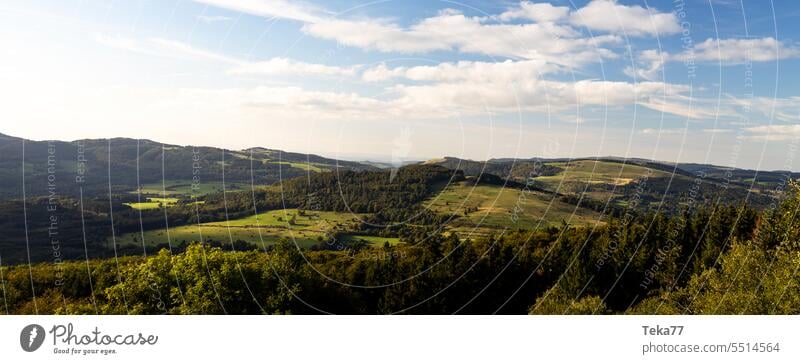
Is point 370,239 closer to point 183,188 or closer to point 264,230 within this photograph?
point 264,230

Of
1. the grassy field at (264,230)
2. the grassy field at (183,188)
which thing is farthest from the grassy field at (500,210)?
the grassy field at (183,188)

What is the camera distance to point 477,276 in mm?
39031

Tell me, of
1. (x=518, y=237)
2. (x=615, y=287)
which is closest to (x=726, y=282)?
(x=615, y=287)

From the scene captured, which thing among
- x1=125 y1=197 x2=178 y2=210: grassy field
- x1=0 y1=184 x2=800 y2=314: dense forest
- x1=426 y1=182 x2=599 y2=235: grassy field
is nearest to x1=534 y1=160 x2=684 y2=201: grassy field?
x1=426 y1=182 x2=599 y2=235: grassy field

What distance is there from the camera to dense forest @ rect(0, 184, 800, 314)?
20922 mm

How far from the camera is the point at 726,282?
23219 mm

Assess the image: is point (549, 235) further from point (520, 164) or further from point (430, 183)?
point (520, 164)
